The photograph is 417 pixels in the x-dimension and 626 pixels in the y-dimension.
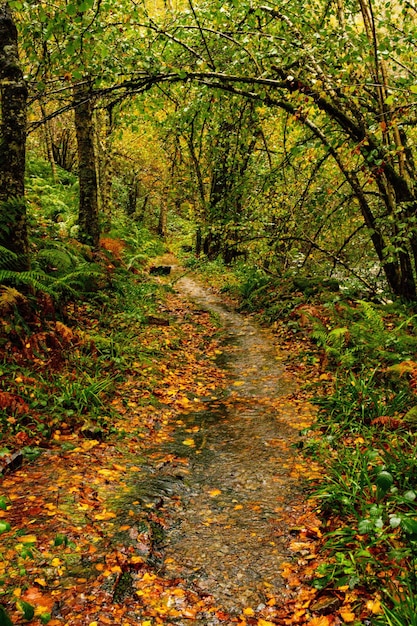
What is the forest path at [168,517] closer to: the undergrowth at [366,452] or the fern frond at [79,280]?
the undergrowth at [366,452]

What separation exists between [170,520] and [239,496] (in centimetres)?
74

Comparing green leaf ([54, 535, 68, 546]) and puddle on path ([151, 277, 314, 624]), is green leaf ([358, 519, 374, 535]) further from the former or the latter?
green leaf ([54, 535, 68, 546])

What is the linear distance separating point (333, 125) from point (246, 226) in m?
2.85

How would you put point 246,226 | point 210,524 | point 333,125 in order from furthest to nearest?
point 246,226 < point 333,125 < point 210,524

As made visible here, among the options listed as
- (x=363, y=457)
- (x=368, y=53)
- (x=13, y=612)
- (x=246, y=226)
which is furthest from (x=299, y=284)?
(x=13, y=612)

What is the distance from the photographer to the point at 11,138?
6.12m

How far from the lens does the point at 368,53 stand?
6.99 m

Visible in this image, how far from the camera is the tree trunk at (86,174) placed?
9.50 m

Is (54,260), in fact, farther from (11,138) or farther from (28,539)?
(28,539)

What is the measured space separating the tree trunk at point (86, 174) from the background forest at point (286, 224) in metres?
0.04

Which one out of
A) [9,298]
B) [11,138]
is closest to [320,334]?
[9,298]

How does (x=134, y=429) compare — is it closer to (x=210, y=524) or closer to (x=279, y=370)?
(x=210, y=524)

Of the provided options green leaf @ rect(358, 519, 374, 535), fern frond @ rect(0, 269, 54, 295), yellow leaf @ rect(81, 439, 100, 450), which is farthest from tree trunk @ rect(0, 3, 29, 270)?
green leaf @ rect(358, 519, 374, 535)

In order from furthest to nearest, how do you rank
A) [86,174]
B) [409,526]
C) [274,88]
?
1. [86,174]
2. [274,88]
3. [409,526]
